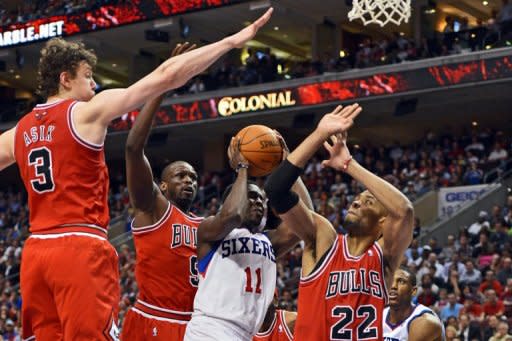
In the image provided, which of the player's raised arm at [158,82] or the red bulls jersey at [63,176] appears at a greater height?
the player's raised arm at [158,82]

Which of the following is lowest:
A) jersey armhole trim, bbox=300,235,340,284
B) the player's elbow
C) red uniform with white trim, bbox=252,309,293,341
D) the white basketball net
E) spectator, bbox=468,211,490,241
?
red uniform with white trim, bbox=252,309,293,341

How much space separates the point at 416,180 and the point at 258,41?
11.1 m

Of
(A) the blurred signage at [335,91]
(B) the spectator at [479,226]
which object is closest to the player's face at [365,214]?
(B) the spectator at [479,226]

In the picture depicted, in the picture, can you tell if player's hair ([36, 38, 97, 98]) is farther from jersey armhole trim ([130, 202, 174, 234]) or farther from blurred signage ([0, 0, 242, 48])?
blurred signage ([0, 0, 242, 48])

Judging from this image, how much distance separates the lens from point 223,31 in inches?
1265

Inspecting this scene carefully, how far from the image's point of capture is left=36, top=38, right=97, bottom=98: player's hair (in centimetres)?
530

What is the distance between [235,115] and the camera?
90.4 ft

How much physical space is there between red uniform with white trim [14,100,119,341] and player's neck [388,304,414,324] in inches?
125

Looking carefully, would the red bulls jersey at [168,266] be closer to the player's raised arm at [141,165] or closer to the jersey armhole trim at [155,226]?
the jersey armhole trim at [155,226]

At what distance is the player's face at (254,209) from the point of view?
20.5 ft

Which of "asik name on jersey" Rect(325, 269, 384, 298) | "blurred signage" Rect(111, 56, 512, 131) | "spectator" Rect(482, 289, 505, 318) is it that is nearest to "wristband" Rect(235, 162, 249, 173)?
"asik name on jersey" Rect(325, 269, 384, 298)

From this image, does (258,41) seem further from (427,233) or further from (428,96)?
(427,233)

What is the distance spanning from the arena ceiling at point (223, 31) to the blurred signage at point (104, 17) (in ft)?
1.85

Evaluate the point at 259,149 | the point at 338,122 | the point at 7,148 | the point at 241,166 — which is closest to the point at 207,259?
the point at 241,166
